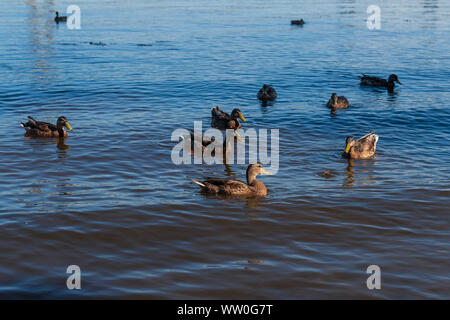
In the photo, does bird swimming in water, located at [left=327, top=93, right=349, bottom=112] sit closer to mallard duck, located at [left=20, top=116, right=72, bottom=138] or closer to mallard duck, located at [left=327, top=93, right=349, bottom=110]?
mallard duck, located at [left=327, top=93, right=349, bottom=110]

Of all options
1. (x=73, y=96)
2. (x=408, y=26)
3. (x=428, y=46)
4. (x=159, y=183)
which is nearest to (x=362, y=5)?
(x=408, y=26)

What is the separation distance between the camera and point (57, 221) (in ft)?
36.4

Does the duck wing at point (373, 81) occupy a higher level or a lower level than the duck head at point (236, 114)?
higher

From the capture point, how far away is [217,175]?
14.6 meters

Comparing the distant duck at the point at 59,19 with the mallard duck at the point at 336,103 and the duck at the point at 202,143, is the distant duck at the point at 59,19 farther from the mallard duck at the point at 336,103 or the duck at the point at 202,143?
the duck at the point at 202,143

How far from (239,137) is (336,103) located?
539cm

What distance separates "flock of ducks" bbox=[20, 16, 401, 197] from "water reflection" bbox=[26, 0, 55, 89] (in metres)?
8.04

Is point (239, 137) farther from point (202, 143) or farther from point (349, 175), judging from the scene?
A: point (349, 175)

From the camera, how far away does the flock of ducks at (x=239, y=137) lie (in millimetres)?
12641

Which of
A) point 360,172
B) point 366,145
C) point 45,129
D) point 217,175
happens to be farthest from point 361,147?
point 45,129

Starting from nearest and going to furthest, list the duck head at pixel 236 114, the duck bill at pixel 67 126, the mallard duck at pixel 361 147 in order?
the mallard duck at pixel 361 147 → the duck bill at pixel 67 126 → the duck head at pixel 236 114

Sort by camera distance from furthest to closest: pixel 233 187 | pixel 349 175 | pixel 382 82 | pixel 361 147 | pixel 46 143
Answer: pixel 382 82 → pixel 46 143 → pixel 361 147 → pixel 349 175 → pixel 233 187

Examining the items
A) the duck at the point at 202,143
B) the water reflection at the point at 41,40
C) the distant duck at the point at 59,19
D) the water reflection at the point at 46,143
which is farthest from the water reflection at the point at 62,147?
the distant duck at the point at 59,19

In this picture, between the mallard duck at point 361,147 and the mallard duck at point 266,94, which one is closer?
the mallard duck at point 361,147
